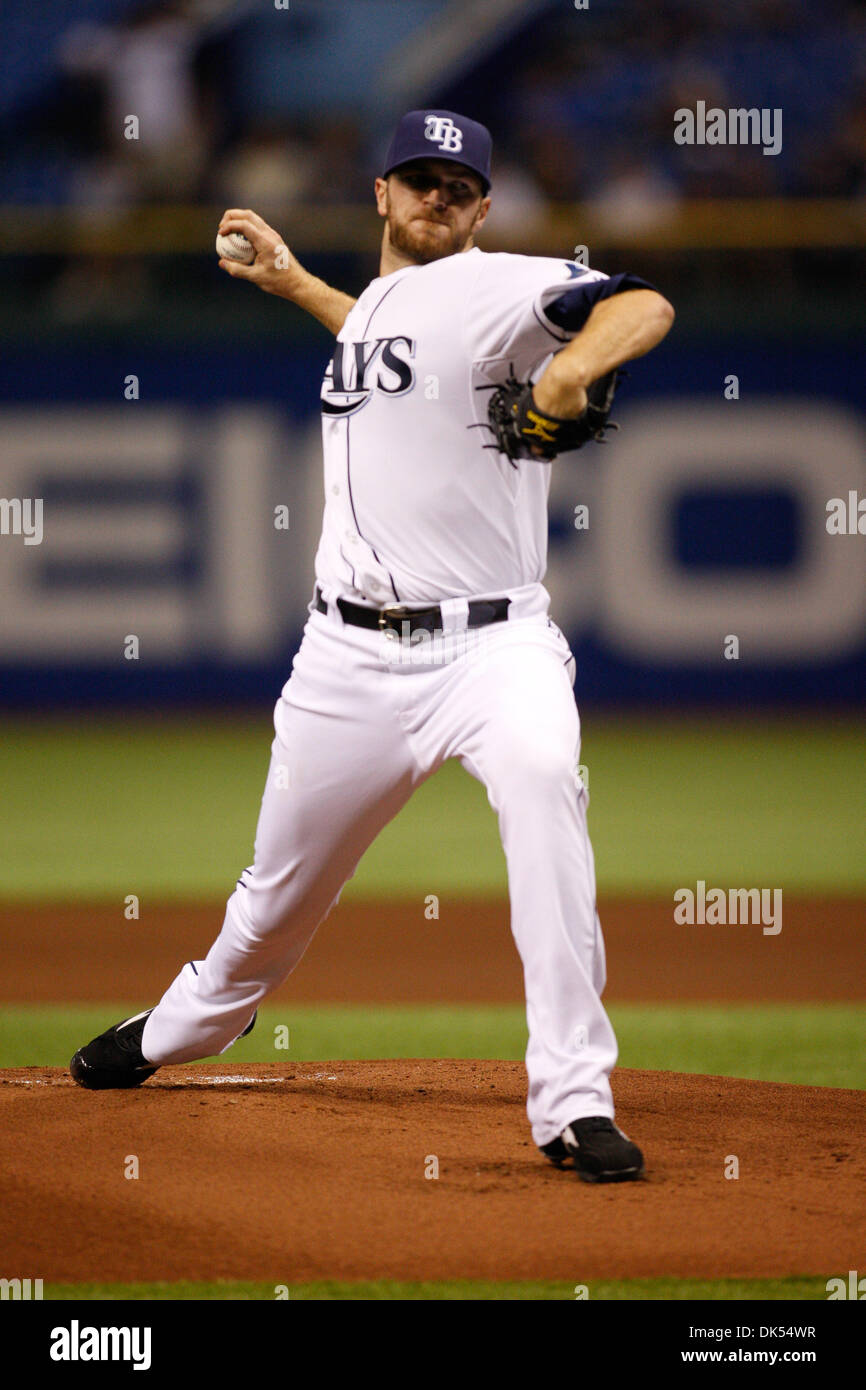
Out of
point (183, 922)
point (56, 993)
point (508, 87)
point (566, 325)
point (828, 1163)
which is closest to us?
point (566, 325)

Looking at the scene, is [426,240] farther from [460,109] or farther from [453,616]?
[460,109]

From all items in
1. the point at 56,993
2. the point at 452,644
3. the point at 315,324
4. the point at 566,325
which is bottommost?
the point at 56,993

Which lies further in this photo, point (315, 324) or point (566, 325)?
point (315, 324)

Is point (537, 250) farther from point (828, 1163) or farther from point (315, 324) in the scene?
point (828, 1163)

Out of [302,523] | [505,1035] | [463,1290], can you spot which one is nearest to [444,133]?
[463,1290]

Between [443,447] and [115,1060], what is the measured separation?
174 cm

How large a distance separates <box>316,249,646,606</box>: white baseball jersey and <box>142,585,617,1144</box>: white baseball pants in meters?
0.10

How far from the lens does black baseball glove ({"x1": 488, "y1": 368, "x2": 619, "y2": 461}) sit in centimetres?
355

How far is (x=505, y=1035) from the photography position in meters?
5.68

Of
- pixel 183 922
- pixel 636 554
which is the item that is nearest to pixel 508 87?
pixel 636 554

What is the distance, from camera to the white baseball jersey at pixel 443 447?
12.7 feet

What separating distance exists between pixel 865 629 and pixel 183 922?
6440mm

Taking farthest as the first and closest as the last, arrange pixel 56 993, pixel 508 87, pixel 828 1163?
pixel 508 87
pixel 56 993
pixel 828 1163

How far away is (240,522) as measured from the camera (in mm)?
12023
